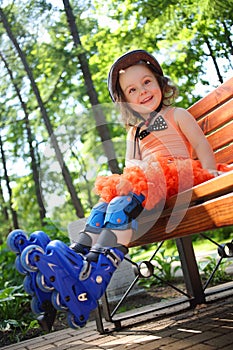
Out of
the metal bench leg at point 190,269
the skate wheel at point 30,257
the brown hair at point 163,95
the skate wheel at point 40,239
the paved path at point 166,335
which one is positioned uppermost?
the brown hair at point 163,95

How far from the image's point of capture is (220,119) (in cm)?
247

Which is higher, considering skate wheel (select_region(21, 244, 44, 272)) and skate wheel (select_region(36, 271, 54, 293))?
skate wheel (select_region(21, 244, 44, 272))

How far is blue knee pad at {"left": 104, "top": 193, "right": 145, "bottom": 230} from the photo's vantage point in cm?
160

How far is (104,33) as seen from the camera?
22.6ft

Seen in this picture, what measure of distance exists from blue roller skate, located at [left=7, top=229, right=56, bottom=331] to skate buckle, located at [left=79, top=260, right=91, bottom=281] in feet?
0.54

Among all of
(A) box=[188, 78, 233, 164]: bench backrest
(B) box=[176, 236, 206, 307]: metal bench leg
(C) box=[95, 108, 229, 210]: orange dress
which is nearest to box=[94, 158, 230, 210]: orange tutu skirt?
(C) box=[95, 108, 229, 210]: orange dress

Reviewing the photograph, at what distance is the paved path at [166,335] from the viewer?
1.96 metres

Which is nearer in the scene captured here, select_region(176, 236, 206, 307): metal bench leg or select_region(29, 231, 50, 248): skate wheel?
select_region(29, 231, 50, 248): skate wheel

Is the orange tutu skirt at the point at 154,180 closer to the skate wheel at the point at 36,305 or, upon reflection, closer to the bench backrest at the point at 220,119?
the skate wheel at the point at 36,305

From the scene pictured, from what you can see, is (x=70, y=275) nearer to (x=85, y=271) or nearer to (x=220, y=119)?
(x=85, y=271)

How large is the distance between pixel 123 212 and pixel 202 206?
26 cm

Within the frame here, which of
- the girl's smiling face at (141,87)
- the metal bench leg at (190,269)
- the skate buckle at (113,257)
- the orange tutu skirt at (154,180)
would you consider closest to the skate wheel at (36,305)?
the skate buckle at (113,257)

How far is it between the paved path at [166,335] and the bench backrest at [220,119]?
77cm

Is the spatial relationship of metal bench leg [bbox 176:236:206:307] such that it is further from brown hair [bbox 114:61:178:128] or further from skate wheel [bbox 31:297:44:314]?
skate wheel [bbox 31:297:44:314]
